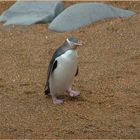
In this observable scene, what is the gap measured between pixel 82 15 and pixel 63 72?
3.52 meters

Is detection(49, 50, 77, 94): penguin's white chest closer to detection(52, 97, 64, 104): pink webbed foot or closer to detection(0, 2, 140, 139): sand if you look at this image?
detection(52, 97, 64, 104): pink webbed foot

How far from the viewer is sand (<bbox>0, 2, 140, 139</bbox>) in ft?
16.4

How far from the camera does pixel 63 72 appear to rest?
5402 mm

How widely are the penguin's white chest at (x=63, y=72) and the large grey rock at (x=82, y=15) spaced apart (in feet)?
10.1

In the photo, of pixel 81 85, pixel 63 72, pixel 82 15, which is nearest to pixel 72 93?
pixel 63 72

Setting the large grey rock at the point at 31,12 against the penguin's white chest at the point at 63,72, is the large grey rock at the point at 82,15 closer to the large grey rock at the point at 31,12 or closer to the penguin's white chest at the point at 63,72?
the large grey rock at the point at 31,12

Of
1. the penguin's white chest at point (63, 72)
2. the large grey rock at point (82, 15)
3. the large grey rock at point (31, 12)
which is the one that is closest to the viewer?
the penguin's white chest at point (63, 72)

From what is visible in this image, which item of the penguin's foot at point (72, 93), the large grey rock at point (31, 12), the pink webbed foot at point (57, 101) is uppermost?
the penguin's foot at point (72, 93)

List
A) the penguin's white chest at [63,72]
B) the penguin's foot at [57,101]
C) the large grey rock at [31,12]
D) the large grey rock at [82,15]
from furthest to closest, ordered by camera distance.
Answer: the large grey rock at [31,12] → the large grey rock at [82,15] → the penguin's foot at [57,101] → the penguin's white chest at [63,72]

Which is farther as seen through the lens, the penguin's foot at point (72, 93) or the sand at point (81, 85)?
the penguin's foot at point (72, 93)

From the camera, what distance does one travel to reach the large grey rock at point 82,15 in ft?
28.3

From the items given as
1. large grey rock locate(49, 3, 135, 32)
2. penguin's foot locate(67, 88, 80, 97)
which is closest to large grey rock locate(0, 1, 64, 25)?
large grey rock locate(49, 3, 135, 32)

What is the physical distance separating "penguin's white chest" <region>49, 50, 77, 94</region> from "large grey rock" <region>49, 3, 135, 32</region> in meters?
3.08

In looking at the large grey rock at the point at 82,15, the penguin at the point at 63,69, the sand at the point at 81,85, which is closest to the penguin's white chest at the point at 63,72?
the penguin at the point at 63,69
